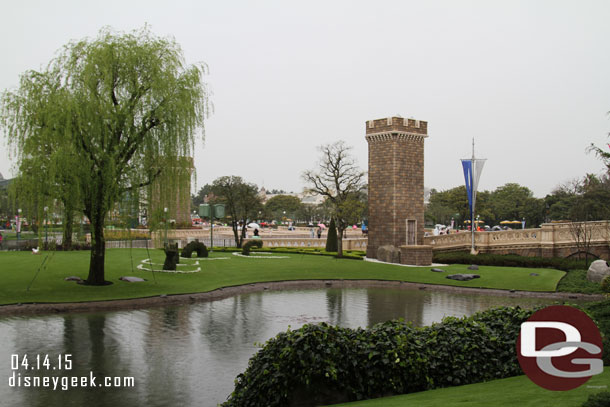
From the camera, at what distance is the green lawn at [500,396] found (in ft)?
19.6

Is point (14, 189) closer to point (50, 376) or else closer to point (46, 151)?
point (46, 151)

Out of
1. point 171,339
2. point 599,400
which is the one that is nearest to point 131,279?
point 171,339

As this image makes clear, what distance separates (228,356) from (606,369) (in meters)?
8.22

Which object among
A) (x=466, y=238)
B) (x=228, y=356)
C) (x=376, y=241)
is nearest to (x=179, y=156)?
(x=228, y=356)

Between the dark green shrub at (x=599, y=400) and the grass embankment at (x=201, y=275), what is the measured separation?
1696 centimetres

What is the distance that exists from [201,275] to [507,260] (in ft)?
67.0

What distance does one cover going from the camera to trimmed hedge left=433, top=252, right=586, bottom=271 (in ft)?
104

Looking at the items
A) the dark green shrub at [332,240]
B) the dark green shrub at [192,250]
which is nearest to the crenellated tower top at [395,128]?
the dark green shrub at [332,240]

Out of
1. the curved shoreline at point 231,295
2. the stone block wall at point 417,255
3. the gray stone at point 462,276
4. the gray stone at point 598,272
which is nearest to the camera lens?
the curved shoreline at point 231,295

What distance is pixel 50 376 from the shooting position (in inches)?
423

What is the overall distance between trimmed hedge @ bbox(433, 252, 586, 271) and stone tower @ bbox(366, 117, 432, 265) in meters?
2.43

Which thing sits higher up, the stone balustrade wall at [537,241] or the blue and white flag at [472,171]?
the blue and white flag at [472,171]

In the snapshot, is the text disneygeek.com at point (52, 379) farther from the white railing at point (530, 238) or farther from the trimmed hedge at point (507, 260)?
the white railing at point (530, 238)

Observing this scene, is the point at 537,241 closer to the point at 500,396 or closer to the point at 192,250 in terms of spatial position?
the point at 192,250
